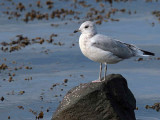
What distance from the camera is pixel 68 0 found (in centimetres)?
2423

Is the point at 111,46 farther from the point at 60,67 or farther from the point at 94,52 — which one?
the point at 60,67

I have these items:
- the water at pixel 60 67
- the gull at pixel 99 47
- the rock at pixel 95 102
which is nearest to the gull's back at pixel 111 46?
the gull at pixel 99 47

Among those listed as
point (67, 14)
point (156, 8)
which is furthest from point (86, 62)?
point (156, 8)

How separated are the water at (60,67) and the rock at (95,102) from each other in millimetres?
1271

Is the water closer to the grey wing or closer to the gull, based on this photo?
the grey wing


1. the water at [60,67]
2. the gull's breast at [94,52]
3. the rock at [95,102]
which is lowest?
the water at [60,67]

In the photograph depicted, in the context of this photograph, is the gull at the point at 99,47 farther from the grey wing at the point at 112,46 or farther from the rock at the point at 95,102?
the rock at the point at 95,102

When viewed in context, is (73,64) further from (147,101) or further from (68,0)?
(68,0)

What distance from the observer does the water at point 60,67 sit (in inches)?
457

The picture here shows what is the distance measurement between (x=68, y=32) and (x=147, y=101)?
7.35 m

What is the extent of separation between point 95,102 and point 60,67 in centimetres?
511

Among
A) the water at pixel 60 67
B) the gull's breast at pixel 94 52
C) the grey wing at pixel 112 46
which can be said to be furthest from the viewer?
the water at pixel 60 67

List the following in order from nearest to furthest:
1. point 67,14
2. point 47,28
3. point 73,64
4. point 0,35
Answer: point 73,64, point 0,35, point 47,28, point 67,14

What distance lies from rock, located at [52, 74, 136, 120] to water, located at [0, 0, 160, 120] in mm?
1271
